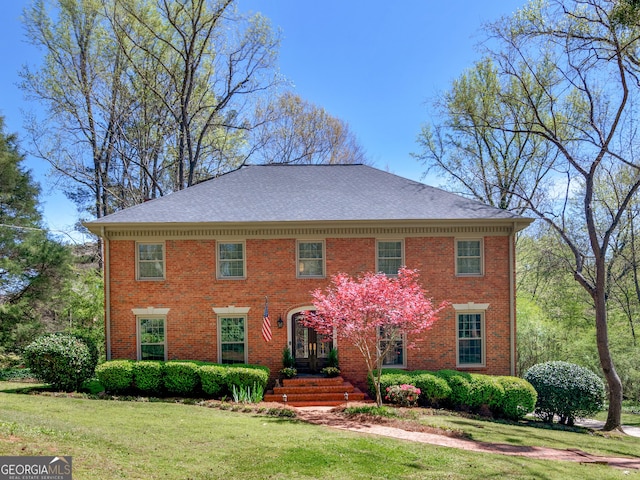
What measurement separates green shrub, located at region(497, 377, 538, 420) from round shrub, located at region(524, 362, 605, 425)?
874mm

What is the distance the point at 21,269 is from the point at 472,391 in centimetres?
1956

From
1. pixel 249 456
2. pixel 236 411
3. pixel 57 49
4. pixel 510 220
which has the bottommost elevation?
pixel 236 411

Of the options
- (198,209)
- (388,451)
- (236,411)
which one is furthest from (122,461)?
(198,209)

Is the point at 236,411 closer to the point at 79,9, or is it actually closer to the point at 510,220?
the point at 510,220

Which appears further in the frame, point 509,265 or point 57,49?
point 57,49

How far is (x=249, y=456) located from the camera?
7891 mm

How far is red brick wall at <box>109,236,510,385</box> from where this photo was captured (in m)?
15.3

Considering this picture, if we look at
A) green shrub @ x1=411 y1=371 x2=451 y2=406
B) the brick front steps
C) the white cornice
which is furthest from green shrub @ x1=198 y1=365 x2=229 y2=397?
green shrub @ x1=411 y1=371 x2=451 y2=406

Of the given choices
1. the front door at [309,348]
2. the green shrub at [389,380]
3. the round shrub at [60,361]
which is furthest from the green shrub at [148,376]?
the green shrub at [389,380]

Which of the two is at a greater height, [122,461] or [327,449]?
[122,461]

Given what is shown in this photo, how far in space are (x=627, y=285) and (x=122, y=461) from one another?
26392mm

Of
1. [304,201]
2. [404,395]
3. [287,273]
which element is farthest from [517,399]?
[304,201]

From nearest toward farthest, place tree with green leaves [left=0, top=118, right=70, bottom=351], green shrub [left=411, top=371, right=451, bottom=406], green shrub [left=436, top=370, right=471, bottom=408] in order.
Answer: green shrub [left=411, top=371, right=451, bottom=406] < green shrub [left=436, top=370, right=471, bottom=408] < tree with green leaves [left=0, top=118, right=70, bottom=351]

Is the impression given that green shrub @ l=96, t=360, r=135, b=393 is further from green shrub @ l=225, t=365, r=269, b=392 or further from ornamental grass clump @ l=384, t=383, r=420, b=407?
ornamental grass clump @ l=384, t=383, r=420, b=407
